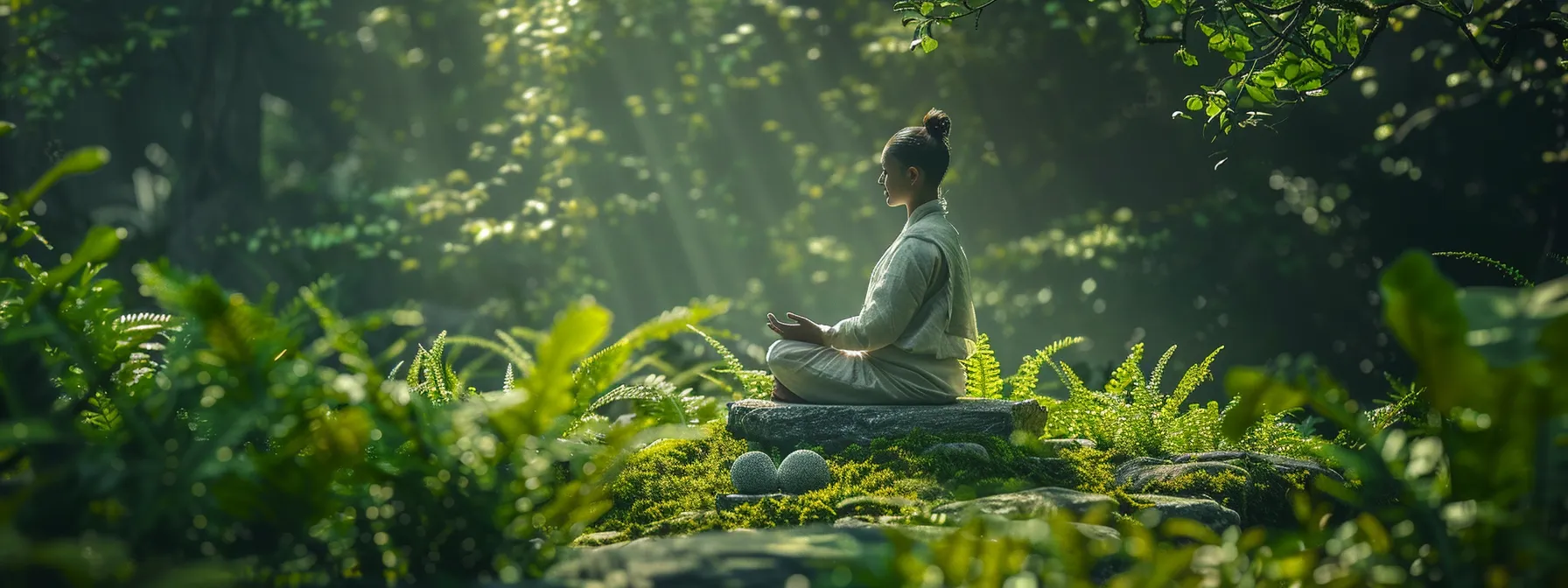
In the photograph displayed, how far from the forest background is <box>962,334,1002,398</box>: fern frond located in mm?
4062

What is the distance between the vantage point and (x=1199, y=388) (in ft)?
38.4

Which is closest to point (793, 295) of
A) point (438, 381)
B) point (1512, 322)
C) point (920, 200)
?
point (920, 200)

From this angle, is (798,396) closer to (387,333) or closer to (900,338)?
(900,338)

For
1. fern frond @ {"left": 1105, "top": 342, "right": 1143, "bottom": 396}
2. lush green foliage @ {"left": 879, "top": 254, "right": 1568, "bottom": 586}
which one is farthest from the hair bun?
lush green foliage @ {"left": 879, "top": 254, "right": 1568, "bottom": 586}

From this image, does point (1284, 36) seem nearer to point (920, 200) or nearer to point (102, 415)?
point (920, 200)

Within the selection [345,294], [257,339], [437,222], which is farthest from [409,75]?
[257,339]

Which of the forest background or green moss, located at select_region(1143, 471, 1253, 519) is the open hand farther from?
the forest background

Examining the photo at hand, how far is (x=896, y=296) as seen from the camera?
18.7 ft

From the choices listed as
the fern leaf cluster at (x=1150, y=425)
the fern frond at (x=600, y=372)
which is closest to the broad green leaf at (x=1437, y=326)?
the fern frond at (x=600, y=372)

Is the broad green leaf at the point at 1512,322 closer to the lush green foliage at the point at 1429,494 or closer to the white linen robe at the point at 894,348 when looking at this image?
the lush green foliage at the point at 1429,494

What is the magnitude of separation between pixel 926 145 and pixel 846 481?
6.90 ft

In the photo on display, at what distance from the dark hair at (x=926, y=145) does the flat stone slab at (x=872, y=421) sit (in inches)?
52.9

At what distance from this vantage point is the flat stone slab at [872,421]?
5500 mm

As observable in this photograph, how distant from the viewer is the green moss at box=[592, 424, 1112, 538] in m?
4.37
